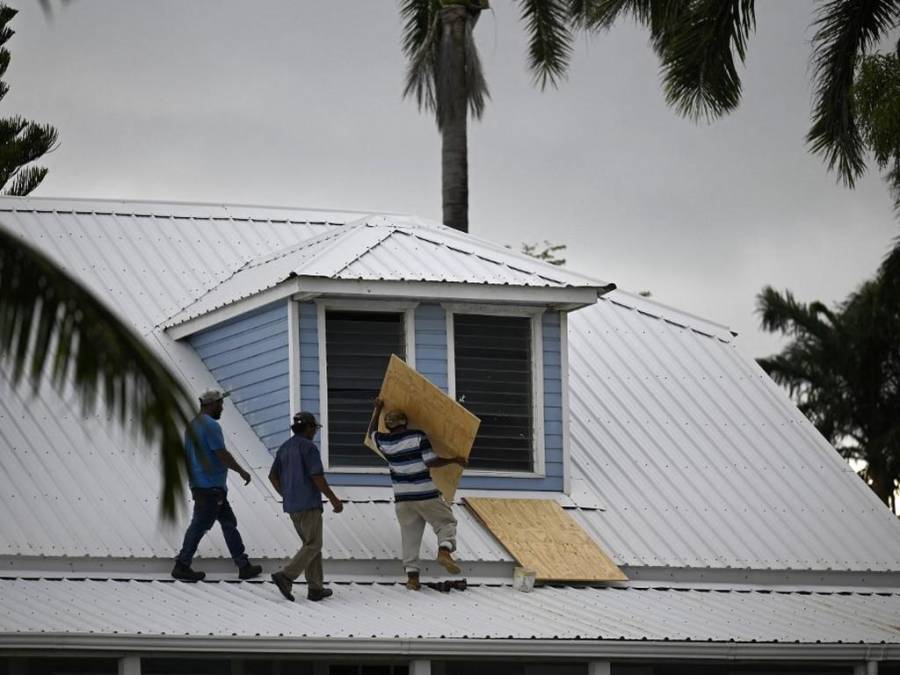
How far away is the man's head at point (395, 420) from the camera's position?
2245cm

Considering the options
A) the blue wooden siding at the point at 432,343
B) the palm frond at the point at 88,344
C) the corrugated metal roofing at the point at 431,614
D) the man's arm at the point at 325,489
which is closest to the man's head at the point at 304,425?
the man's arm at the point at 325,489

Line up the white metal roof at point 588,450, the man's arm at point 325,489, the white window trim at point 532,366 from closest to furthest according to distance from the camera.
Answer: the man's arm at point 325,489 → the white metal roof at point 588,450 → the white window trim at point 532,366

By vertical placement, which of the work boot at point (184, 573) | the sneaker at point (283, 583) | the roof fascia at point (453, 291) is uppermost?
the roof fascia at point (453, 291)

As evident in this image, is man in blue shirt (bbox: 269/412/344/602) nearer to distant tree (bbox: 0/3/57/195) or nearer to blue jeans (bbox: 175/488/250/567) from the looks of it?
blue jeans (bbox: 175/488/250/567)

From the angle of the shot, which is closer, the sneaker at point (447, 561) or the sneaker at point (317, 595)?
the sneaker at point (317, 595)

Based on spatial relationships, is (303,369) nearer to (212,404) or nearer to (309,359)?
(309,359)

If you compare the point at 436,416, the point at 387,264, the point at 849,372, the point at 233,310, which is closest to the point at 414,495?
the point at 436,416

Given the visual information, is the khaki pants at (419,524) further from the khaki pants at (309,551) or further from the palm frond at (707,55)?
the palm frond at (707,55)

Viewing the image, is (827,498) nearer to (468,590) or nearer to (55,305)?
(468,590)

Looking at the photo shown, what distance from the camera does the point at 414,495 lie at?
22.2m

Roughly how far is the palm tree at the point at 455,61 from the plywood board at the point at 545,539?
56.9ft

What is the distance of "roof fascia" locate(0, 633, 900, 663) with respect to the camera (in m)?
19.5

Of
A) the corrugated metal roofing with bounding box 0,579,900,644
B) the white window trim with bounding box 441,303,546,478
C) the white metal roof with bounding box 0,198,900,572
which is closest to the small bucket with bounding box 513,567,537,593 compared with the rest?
the corrugated metal roofing with bounding box 0,579,900,644

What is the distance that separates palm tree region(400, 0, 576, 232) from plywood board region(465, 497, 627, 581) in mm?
17336
